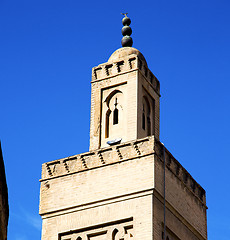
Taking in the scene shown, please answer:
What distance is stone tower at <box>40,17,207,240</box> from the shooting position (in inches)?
868

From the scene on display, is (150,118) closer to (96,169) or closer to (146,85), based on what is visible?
(146,85)

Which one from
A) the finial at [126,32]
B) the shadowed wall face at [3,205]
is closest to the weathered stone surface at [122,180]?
the finial at [126,32]

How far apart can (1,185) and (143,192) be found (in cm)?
700

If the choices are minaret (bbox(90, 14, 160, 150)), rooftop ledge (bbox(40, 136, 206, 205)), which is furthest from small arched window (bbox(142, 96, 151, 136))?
rooftop ledge (bbox(40, 136, 206, 205))

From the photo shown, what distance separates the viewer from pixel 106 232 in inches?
877

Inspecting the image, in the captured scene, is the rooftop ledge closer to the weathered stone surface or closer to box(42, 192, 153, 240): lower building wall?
the weathered stone surface

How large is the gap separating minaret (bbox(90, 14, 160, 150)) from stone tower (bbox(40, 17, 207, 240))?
33 mm

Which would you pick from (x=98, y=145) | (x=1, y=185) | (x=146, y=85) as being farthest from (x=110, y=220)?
(x=1, y=185)

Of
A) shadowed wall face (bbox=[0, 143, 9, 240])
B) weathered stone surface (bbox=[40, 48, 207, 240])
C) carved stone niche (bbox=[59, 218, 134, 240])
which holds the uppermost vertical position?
weathered stone surface (bbox=[40, 48, 207, 240])

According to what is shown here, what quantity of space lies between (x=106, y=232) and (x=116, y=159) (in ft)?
7.35

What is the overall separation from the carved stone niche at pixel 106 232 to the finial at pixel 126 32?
23.5ft

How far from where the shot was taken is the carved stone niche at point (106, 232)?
2191 centimetres

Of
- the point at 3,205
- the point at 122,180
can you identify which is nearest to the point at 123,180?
the point at 122,180

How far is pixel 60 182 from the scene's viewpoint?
23.6 meters
